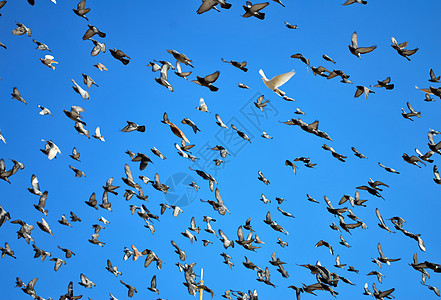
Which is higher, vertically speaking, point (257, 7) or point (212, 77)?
point (257, 7)

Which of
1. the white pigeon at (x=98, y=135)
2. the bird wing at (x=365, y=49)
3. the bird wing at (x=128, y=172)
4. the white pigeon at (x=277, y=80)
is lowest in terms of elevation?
the bird wing at (x=128, y=172)

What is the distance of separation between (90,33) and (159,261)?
1117 centimetres

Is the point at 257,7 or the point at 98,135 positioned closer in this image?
the point at 257,7

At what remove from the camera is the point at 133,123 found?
19.1 m

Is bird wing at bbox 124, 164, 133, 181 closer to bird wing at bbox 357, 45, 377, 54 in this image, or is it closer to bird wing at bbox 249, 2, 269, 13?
bird wing at bbox 249, 2, 269, 13

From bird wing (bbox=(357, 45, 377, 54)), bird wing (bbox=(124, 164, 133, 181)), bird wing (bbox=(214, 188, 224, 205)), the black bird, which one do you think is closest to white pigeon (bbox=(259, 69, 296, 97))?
the black bird

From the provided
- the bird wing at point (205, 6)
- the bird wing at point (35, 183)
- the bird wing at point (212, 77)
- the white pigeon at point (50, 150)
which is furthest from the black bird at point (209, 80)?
the bird wing at point (35, 183)

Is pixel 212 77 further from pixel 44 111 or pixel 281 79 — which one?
pixel 44 111

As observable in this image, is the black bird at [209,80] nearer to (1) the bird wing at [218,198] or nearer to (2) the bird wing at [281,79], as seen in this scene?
(2) the bird wing at [281,79]

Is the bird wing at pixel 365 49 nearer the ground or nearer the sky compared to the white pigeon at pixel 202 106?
nearer the sky

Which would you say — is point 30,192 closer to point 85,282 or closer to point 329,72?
point 85,282

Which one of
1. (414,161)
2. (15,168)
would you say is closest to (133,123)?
(15,168)

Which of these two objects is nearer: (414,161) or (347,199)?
(414,161)

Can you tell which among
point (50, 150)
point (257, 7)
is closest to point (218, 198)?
point (50, 150)
